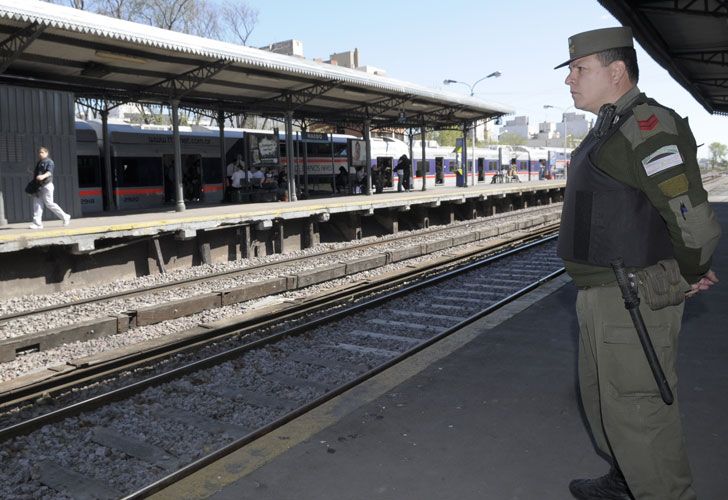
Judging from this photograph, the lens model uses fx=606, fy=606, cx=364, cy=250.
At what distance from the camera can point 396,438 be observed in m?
3.70

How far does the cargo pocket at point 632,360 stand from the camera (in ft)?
8.02

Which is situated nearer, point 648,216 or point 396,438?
point 648,216

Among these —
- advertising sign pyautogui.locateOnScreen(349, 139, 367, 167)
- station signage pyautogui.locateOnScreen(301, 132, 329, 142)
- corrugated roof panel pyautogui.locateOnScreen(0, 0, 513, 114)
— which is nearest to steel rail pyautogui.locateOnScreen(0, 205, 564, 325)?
corrugated roof panel pyautogui.locateOnScreen(0, 0, 513, 114)

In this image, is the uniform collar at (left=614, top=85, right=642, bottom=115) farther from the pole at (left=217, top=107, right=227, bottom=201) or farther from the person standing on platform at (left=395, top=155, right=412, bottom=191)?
the person standing on platform at (left=395, top=155, right=412, bottom=191)

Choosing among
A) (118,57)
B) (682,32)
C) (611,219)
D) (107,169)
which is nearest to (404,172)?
(107,169)

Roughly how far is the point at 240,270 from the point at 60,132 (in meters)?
6.18

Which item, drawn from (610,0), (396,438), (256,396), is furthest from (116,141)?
(396,438)

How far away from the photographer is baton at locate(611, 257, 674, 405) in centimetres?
239

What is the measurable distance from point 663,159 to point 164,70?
1527 centimetres

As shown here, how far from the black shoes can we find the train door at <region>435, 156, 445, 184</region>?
37651mm

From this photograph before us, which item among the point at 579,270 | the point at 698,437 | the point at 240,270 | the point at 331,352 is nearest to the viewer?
the point at 579,270

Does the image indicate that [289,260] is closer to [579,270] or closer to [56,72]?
[56,72]

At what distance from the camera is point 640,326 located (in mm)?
2412

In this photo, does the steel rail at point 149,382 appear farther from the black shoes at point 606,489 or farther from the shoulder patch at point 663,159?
the shoulder patch at point 663,159
